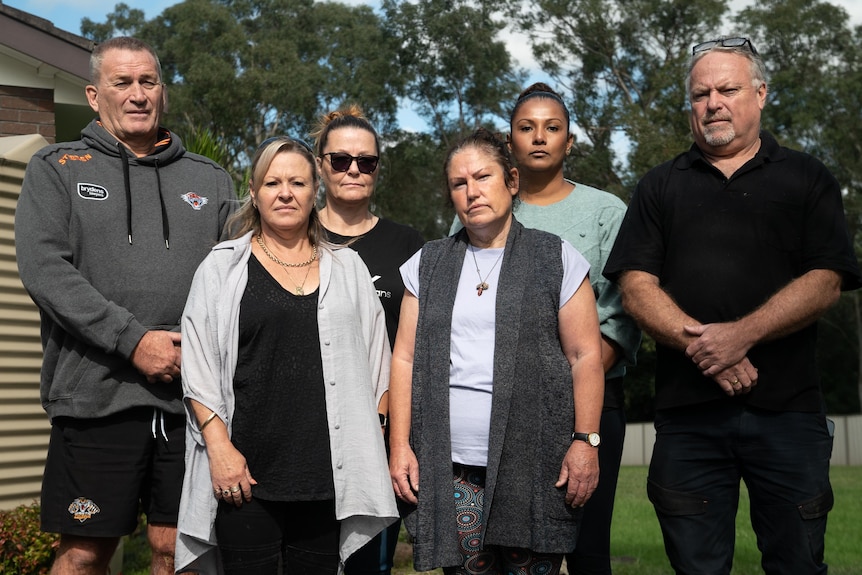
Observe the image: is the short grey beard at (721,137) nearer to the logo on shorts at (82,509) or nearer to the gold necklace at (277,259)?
the gold necklace at (277,259)

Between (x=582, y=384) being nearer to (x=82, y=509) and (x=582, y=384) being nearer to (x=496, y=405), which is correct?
(x=496, y=405)

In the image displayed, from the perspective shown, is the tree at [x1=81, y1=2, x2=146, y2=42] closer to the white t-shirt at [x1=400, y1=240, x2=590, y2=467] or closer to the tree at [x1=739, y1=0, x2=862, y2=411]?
the tree at [x1=739, y1=0, x2=862, y2=411]

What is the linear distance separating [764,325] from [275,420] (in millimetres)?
1896

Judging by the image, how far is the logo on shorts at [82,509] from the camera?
12.7ft

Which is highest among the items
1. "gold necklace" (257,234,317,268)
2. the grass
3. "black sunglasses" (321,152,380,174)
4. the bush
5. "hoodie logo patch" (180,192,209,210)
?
"black sunglasses" (321,152,380,174)

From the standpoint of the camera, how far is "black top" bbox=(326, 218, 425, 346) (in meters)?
4.31

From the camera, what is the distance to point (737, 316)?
375 cm

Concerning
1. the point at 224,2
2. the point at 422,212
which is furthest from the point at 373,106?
the point at 224,2

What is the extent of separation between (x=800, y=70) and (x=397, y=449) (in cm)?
3158

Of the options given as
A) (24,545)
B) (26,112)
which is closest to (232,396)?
(24,545)

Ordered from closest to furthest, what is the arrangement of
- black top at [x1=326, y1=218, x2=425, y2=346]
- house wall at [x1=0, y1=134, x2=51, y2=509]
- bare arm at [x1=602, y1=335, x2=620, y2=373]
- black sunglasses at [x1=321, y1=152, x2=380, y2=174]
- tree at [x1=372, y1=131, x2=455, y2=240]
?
bare arm at [x1=602, y1=335, x2=620, y2=373] → black top at [x1=326, y1=218, x2=425, y2=346] → black sunglasses at [x1=321, y1=152, x2=380, y2=174] → house wall at [x1=0, y1=134, x2=51, y2=509] → tree at [x1=372, y1=131, x2=455, y2=240]

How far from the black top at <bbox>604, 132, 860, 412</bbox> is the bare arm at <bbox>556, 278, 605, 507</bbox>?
0.40 m

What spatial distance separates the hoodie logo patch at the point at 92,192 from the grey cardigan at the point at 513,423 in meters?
1.46

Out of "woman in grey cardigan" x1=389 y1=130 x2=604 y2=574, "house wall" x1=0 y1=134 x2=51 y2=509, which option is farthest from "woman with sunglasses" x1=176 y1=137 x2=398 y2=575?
"house wall" x1=0 y1=134 x2=51 y2=509
